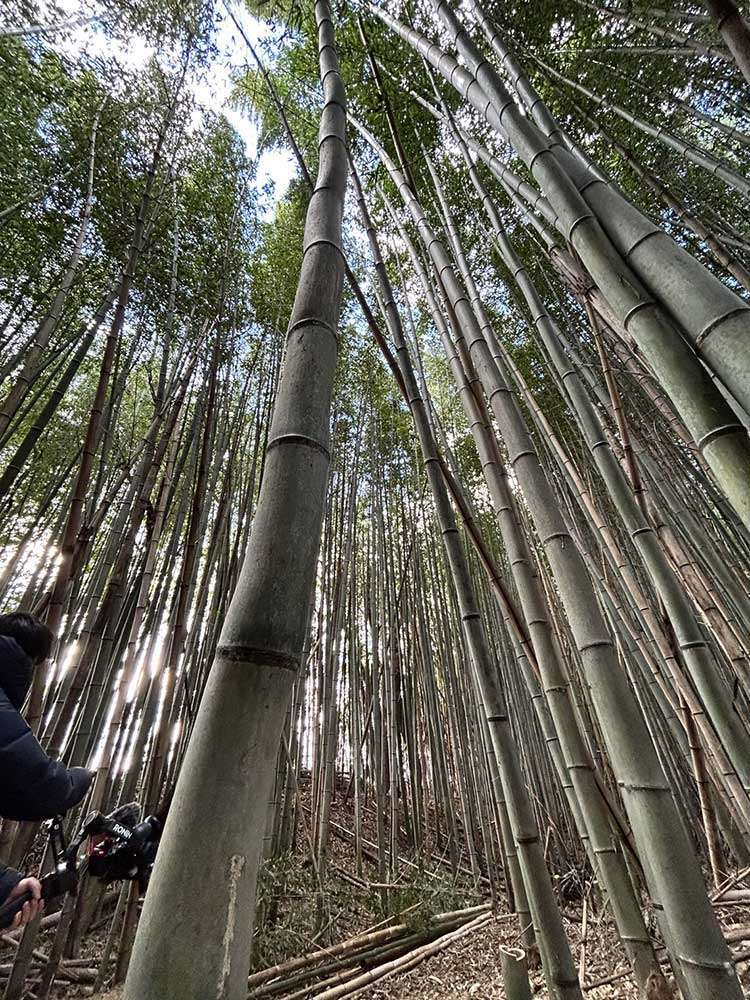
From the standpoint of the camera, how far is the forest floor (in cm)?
187

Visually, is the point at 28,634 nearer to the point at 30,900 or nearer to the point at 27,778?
the point at 27,778

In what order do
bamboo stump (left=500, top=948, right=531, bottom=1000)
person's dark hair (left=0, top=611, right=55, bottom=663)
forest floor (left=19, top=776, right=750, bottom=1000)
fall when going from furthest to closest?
forest floor (left=19, top=776, right=750, bottom=1000)
person's dark hair (left=0, top=611, right=55, bottom=663)
bamboo stump (left=500, top=948, right=531, bottom=1000)

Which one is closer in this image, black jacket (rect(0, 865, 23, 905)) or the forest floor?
black jacket (rect(0, 865, 23, 905))

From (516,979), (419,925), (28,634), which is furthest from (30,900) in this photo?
(419,925)

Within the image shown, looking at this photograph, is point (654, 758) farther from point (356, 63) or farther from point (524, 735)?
point (524, 735)

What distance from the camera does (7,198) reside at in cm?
325

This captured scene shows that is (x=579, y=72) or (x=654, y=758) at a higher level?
(x=579, y=72)

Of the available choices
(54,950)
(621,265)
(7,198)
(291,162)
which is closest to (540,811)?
(54,950)

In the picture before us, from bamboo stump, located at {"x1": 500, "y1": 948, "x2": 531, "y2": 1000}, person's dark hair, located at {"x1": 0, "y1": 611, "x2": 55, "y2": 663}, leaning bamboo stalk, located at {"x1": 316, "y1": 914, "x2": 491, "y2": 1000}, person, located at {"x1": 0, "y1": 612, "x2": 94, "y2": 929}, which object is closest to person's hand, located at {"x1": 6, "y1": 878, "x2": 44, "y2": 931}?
person, located at {"x1": 0, "y1": 612, "x2": 94, "y2": 929}

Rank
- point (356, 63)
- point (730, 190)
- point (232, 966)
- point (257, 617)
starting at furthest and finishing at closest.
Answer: point (730, 190)
point (356, 63)
point (257, 617)
point (232, 966)

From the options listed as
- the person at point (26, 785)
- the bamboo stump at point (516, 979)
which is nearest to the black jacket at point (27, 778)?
the person at point (26, 785)

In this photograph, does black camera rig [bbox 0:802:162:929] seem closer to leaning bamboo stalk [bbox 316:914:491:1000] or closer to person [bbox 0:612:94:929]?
person [bbox 0:612:94:929]

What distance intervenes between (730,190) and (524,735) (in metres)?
4.67

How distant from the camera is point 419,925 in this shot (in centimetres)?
254
